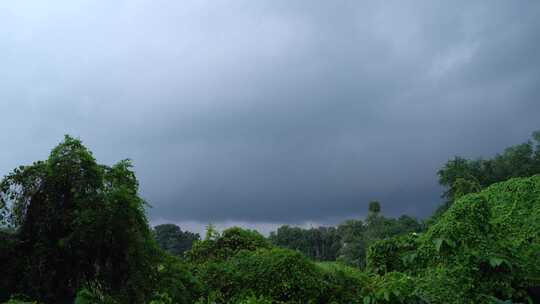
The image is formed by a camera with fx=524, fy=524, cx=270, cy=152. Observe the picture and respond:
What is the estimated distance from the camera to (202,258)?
42.1 ft

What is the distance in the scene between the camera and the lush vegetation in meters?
7.96

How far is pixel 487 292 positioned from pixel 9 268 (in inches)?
375

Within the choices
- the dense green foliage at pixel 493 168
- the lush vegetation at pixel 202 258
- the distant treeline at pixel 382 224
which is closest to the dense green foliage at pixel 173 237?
the distant treeline at pixel 382 224

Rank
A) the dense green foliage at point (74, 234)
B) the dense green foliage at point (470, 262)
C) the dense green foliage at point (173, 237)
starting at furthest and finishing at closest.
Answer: the dense green foliage at point (173, 237) → the dense green foliage at point (470, 262) → the dense green foliage at point (74, 234)

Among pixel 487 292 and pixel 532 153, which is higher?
pixel 532 153

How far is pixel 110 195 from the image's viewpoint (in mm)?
7930

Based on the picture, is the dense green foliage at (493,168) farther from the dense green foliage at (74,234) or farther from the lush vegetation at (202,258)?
the dense green foliage at (74,234)

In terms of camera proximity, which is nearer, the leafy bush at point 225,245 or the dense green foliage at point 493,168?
the leafy bush at point 225,245

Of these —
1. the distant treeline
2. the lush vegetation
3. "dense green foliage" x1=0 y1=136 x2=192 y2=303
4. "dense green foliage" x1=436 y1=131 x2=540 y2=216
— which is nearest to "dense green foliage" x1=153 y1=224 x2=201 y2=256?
the distant treeline

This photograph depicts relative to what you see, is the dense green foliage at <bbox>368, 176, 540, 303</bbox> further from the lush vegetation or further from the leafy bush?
the leafy bush

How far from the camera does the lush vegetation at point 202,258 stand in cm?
796

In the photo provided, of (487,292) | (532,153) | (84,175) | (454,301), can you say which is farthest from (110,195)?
(532,153)

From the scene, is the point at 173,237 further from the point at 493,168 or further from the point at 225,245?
the point at 225,245

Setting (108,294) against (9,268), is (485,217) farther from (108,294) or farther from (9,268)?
(9,268)
